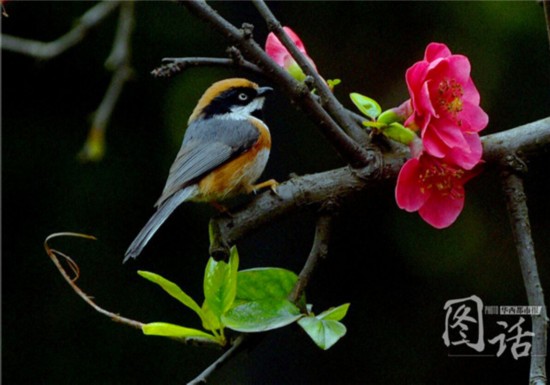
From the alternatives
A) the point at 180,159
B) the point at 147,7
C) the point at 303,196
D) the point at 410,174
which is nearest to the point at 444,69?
the point at 410,174

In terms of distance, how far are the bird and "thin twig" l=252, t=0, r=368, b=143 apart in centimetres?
67

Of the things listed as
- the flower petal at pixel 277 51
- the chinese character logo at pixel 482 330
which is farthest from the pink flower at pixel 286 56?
the chinese character logo at pixel 482 330

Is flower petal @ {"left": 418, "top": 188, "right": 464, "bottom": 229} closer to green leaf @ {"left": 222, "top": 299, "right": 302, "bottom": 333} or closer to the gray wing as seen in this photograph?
green leaf @ {"left": 222, "top": 299, "right": 302, "bottom": 333}

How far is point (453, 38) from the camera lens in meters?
4.21

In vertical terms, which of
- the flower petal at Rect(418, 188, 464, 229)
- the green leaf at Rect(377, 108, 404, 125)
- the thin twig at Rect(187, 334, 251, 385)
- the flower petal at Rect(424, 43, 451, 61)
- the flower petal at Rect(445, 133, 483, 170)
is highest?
the flower petal at Rect(424, 43, 451, 61)

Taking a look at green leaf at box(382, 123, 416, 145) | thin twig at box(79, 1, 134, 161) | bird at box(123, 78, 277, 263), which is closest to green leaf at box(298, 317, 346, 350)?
green leaf at box(382, 123, 416, 145)

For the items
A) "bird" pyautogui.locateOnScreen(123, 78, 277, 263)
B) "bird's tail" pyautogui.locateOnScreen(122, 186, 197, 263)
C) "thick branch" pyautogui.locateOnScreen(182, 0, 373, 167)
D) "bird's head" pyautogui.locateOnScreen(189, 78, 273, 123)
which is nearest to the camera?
"thick branch" pyautogui.locateOnScreen(182, 0, 373, 167)

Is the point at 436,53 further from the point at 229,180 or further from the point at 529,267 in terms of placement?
the point at 229,180

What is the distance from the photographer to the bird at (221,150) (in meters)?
2.22

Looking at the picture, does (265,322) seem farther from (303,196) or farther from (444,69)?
(444,69)

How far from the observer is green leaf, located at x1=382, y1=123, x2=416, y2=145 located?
1.42m

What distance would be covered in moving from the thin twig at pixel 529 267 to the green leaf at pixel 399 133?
17cm

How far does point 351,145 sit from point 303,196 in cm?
12

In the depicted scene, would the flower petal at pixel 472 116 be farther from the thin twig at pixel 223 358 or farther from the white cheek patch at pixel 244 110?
the white cheek patch at pixel 244 110
